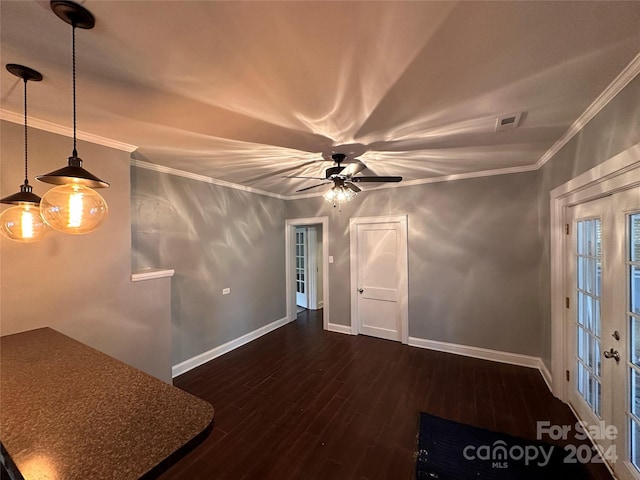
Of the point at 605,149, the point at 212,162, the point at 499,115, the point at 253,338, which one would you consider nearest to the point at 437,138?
the point at 499,115

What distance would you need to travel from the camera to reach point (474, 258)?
3539mm

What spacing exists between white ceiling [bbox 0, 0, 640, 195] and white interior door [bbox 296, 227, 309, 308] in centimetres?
388

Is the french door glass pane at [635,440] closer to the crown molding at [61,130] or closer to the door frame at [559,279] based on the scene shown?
the door frame at [559,279]

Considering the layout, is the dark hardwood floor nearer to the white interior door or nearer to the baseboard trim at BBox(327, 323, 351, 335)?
the baseboard trim at BBox(327, 323, 351, 335)

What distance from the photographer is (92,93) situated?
1.59 meters

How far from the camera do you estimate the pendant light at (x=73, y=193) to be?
1031mm

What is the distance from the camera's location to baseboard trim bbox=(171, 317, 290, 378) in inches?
126

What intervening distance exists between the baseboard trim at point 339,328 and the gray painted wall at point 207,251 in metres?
1.08

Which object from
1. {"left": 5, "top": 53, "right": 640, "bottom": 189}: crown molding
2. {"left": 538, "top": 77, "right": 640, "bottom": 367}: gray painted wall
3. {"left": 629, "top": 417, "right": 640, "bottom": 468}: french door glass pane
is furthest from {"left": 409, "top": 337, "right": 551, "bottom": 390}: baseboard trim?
{"left": 5, "top": 53, "right": 640, "bottom": 189}: crown molding

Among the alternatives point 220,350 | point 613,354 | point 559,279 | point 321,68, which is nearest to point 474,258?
point 559,279

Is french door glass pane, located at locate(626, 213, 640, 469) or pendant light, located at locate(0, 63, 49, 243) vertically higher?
pendant light, located at locate(0, 63, 49, 243)

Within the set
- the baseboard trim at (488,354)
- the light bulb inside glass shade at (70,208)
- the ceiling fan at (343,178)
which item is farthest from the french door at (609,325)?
the light bulb inside glass shade at (70,208)

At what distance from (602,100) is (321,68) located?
1.84m

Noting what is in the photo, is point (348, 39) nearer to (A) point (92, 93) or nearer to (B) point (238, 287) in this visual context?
(A) point (92, 93)
